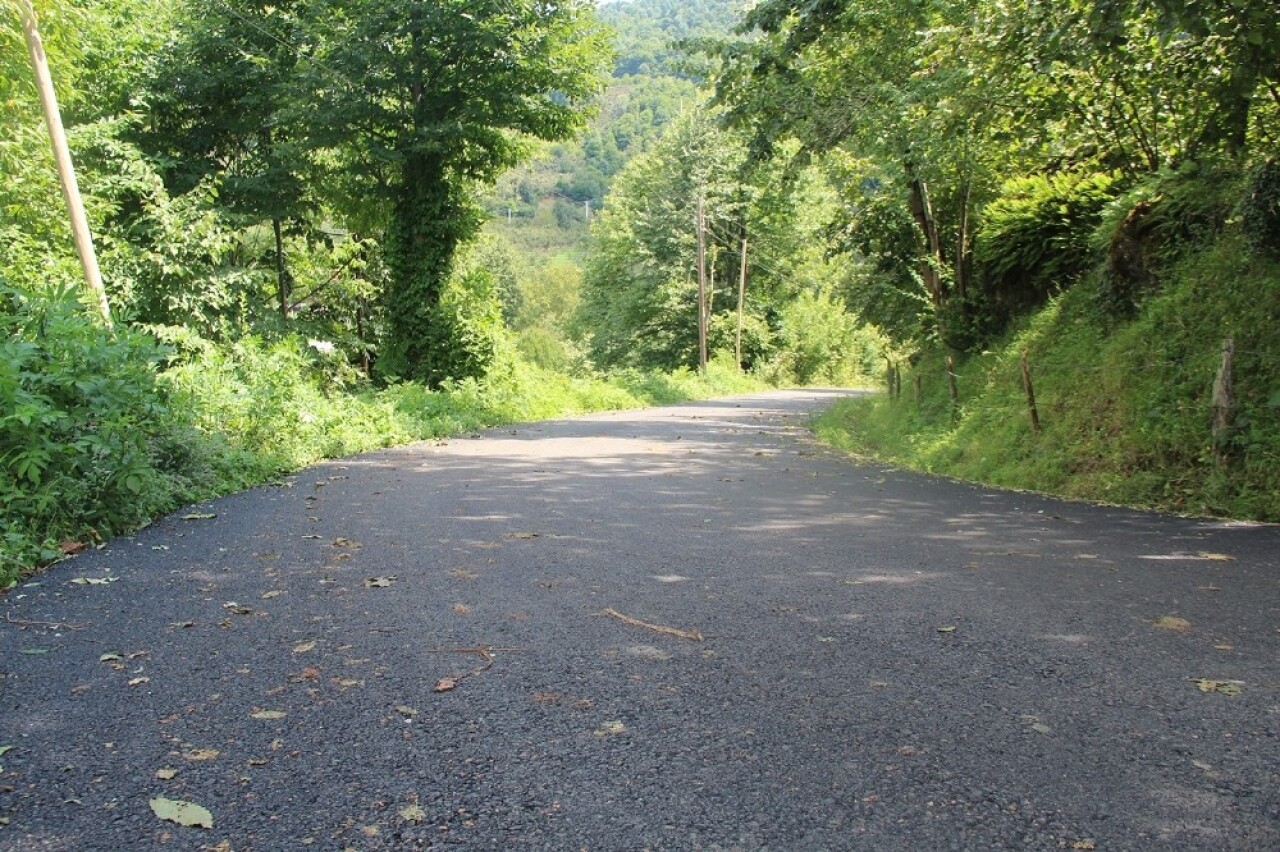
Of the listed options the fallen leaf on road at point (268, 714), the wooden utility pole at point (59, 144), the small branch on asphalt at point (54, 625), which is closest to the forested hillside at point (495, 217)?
the wooden utility pole at point (59, 144)

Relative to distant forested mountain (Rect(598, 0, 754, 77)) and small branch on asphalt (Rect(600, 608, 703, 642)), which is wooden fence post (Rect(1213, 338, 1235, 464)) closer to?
small branch on asphalt (Rect(600, 608, 703, 642))

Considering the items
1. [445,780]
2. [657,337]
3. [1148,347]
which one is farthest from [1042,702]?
[657,337]

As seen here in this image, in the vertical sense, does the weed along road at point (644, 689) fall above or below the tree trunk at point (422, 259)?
below

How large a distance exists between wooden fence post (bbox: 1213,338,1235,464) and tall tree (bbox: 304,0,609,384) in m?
16.0

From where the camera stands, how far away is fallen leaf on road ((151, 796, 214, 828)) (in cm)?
253

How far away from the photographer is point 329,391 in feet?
70.6

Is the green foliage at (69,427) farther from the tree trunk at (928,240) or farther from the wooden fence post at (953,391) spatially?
the tree trunk at (928,240)

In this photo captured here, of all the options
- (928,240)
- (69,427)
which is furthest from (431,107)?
(69,427)

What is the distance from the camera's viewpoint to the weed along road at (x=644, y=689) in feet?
8.43

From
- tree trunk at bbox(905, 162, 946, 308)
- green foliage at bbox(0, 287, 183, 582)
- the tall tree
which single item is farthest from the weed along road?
the tall tree

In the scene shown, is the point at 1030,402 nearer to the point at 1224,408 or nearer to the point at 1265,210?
the point at 1224,408

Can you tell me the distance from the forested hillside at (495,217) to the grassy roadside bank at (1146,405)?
0.13ft

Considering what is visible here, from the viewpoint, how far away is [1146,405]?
9.44m

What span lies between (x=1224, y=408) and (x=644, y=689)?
709cm
